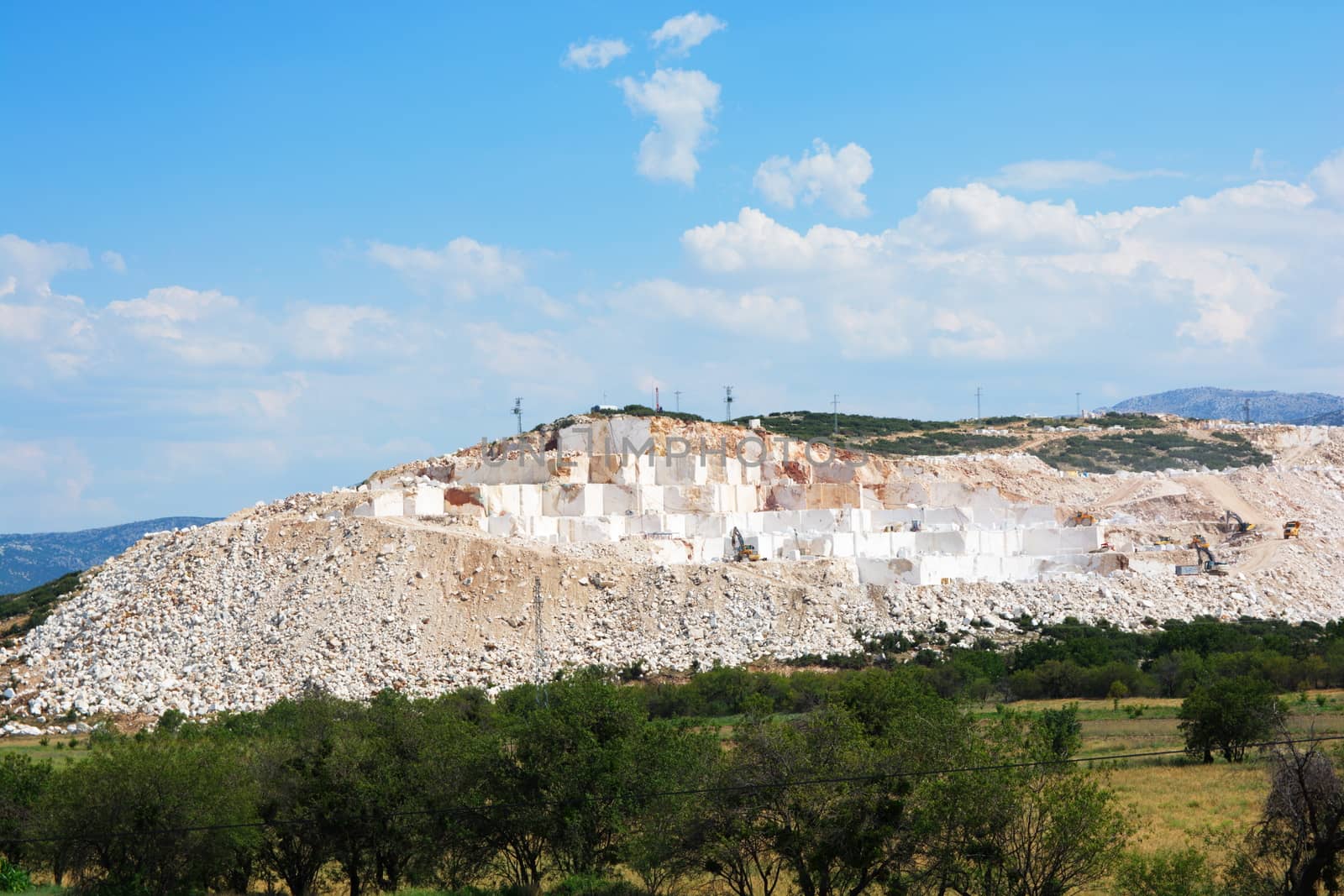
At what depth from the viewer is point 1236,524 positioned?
5888 cm

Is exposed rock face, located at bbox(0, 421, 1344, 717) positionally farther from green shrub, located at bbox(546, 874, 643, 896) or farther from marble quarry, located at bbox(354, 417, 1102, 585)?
green shrub, located at bbox(546, 874, 643, 896)

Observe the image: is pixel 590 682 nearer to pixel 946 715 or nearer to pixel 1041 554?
pixel 946 715

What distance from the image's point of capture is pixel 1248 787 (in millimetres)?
25969

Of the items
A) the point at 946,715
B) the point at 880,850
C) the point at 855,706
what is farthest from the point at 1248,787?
the point at 880,850

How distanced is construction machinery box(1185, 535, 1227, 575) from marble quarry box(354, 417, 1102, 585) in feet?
11.8

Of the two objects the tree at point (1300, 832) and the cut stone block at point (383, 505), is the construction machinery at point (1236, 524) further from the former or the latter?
the tree at point (1300, 832)

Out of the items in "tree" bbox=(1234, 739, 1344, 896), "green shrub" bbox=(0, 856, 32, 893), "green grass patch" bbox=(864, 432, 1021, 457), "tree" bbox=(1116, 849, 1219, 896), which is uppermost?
"green grass patch" bbox=(864, 432, 1021, 457)

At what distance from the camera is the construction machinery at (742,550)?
49.7m

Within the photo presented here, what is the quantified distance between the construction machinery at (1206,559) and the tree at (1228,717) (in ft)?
73.4

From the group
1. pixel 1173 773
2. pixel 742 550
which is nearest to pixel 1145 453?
pixel 742 550

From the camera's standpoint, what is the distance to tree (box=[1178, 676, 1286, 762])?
28219 mm

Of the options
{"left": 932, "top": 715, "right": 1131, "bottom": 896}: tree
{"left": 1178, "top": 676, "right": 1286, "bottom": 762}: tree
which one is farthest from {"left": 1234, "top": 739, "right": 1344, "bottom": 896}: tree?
{"left": 1178, "top": 676, "right": 1286, "bottom": 762}: tree

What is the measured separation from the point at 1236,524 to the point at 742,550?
2362 cm

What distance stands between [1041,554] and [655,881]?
36595mm
